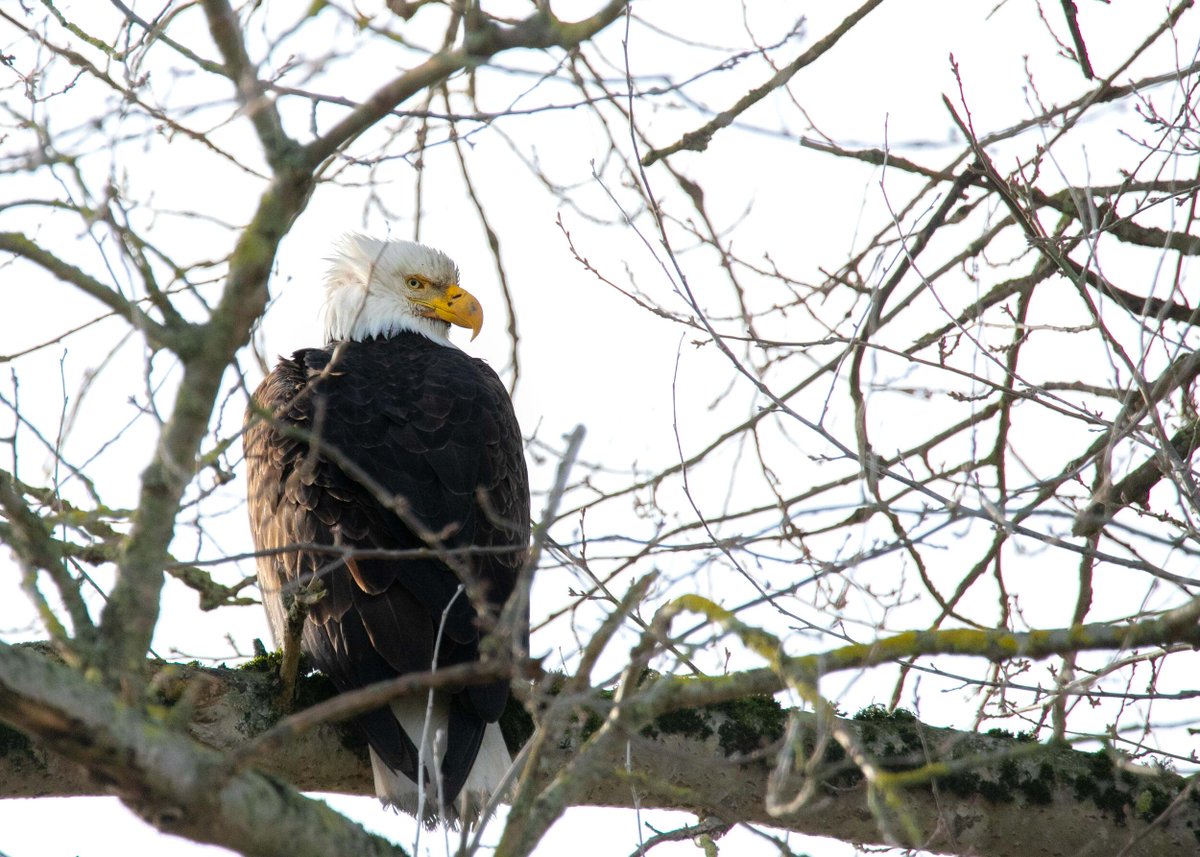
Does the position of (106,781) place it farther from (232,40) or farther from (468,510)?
(468,510)

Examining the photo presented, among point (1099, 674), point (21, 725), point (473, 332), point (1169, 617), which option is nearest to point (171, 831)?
point (21, 725)

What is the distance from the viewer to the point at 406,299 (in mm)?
7223

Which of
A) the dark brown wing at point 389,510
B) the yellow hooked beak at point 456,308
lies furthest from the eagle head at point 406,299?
the dark brown wing at point 389,510

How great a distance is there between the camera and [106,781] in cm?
227

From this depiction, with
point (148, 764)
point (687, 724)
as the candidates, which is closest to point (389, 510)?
point (687, 724)

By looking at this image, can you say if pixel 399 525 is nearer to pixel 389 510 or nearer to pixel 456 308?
pixel 389 510

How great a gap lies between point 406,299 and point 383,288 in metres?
0.14

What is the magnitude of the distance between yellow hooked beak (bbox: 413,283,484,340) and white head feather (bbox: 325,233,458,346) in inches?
2.5

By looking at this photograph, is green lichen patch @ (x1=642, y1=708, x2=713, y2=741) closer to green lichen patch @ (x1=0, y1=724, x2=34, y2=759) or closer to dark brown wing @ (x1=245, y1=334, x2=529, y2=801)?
dark brown wing @ (x1=245, y1=334, x2=529, y2=801)

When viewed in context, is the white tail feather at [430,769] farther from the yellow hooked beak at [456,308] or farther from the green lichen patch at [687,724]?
the yellow hooked beak at [456,308]

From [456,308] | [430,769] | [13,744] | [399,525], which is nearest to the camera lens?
[13,744]

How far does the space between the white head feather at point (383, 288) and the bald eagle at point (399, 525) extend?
30.3 inches

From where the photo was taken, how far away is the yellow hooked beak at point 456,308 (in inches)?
279

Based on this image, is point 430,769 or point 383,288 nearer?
point 430,769
